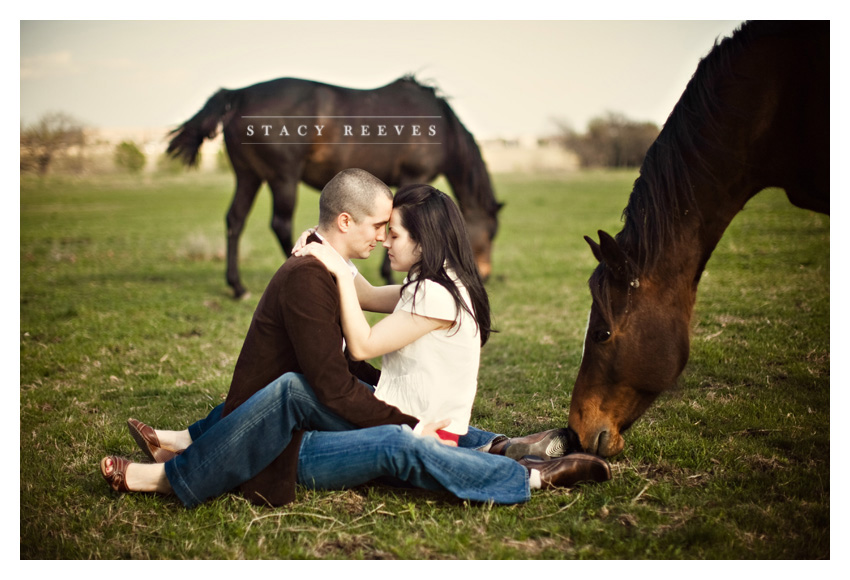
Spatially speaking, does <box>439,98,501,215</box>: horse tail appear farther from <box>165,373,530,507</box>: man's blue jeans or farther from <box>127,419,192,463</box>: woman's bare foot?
<box>165,373,530,507</box>: man's blue jeans

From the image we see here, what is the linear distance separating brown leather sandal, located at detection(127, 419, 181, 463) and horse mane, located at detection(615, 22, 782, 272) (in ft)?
8.00

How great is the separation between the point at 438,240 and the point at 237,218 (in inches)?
212

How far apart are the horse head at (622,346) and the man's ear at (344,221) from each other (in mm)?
1112

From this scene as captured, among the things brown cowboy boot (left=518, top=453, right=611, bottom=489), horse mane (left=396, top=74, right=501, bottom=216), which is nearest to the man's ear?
brown cowboy boot (left=518, top=453, right=611, bottom=489)

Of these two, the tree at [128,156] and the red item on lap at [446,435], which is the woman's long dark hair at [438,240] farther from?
the tree at [128,156]

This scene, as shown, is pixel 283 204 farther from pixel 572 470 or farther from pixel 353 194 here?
pixel 572 470

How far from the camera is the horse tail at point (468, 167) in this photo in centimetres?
797

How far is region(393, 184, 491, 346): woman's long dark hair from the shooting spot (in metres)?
2.64

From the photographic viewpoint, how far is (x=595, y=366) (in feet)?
9.41

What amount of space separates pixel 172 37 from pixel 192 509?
295 centimetres

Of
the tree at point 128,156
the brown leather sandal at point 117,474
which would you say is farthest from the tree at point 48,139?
the brown leather sandal at point 117,474

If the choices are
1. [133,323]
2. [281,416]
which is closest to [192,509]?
[281,416]

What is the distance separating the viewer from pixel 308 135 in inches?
269
